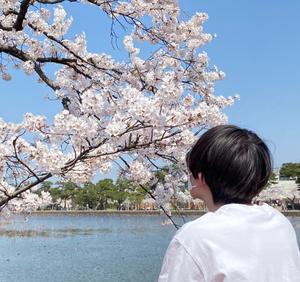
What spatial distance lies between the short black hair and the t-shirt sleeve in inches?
7.3

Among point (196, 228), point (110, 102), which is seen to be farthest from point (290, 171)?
point (196, 228)

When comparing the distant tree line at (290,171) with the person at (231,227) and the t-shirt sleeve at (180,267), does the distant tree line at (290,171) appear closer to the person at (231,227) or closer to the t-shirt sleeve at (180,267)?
the person at (231,227)

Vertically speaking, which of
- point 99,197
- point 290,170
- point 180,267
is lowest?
point 99,197

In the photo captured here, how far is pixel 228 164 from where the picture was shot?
120 cm

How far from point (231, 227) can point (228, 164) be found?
0.14m

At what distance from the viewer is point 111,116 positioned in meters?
3.15

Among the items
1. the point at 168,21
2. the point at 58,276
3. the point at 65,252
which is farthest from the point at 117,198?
the point at 168,21

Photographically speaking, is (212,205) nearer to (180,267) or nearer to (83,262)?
(180,267)

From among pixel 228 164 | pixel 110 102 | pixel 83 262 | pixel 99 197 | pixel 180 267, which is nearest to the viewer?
pixel 180 267

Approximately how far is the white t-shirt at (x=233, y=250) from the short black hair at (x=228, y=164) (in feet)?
0.13

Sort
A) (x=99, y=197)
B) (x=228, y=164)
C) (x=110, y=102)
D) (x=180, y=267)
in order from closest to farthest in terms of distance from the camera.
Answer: (x=180, y=267), (x=228, y=164), (x=110, y=102), (x=99, y=197)

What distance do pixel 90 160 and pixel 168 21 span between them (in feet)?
5.72

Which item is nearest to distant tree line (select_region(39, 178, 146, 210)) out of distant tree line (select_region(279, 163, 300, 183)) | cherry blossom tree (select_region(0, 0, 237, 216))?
distant tree line (select_region(279, 163, 300, 183))

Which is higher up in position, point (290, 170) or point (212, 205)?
point (212, 205)
